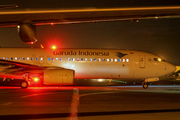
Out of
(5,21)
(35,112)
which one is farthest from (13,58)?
(5,21)

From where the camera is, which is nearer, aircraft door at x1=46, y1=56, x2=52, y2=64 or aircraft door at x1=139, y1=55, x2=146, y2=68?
aircraft door at x1=46, y1=56, x2=52, y2=64

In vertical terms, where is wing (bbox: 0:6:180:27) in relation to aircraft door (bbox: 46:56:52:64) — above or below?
below

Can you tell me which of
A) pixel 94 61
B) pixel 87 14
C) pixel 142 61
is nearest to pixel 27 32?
pixel 87 14

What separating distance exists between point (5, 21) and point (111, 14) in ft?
9.17

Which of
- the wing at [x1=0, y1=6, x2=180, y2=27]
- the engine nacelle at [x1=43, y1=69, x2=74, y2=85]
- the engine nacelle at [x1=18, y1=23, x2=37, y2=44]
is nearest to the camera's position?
the wing at [x1=0, y1=6, x2=180, y2=27]

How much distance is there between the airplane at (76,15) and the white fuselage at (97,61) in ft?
43.5

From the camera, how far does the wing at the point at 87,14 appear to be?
4918 millimetres

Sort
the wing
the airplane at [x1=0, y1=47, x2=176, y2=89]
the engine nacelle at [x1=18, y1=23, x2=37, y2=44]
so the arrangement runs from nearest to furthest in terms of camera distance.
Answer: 1. the wing
2. the engine nacelle at [x1=18, y1=23, x2=37, y2=44]
3. the airplane at [x1=0, y1=47, x2=176, y2=89]

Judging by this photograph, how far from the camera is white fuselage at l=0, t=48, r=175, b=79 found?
19.1m

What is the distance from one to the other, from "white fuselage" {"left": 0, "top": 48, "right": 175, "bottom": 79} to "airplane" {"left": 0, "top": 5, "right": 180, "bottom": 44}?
43.5 feet

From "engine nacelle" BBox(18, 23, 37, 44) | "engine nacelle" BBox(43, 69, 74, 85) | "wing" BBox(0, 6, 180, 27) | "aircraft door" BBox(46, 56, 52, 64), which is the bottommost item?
"engine nacelle" BBox(43, 69, 74, 85)

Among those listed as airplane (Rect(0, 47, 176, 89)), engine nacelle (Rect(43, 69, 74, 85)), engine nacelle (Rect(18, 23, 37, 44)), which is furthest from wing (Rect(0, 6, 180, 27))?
airplane (Rect(0, 47, 176, 89))

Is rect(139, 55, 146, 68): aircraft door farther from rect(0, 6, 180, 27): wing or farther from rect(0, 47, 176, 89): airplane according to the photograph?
rect(0, 6, 180, 27): wing

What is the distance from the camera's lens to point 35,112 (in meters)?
7.61
